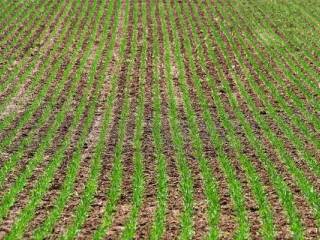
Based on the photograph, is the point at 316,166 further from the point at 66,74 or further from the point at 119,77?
the point at 66,74

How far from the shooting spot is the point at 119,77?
2438 centimetres

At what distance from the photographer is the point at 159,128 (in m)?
18.2

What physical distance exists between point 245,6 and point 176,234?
33253 mm

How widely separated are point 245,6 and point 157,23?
10.2 m

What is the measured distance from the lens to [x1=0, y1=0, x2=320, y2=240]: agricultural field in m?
11.9

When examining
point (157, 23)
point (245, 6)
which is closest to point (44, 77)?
point (157, 23)

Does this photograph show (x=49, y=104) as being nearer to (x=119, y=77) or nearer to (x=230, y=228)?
(x=119, y=77)

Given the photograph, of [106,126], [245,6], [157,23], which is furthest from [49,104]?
[245,6]

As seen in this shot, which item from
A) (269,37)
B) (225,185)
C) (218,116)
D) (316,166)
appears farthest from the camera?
(269,37)

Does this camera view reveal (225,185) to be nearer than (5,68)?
Yes

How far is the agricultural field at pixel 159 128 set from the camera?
11.9m

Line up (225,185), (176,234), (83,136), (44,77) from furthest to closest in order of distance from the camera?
(44,77)
(83,136)
(225,185)
(176,234)

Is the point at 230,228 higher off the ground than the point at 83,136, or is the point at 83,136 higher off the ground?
the point at 230,228

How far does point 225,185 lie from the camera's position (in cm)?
1362
